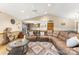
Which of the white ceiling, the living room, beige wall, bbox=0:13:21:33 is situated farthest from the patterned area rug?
the white ceiling

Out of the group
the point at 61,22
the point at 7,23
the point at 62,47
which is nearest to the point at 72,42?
the point at 62,47

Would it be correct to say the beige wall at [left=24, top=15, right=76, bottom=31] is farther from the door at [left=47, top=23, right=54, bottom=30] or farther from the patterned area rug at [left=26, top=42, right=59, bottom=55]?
the patterned area rug at [left=26, top=42, right=59, bottom=55]

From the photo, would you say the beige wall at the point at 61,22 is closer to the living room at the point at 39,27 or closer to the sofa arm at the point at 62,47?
the living room at the point at 39,27

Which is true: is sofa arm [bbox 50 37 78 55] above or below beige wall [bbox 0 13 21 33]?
below

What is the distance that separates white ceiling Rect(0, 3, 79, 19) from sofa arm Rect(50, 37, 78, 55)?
40cm

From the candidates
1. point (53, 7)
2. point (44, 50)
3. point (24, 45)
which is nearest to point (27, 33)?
point (24, 45)

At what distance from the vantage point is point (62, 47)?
2.27 m

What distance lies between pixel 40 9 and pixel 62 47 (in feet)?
2.26

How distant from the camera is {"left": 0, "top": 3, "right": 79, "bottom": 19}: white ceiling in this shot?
7.41 feet

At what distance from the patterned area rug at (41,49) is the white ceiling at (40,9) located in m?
0.46

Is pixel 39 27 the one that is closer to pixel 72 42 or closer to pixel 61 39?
pixel 61 39

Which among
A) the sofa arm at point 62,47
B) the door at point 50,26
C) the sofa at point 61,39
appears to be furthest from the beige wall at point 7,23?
the sofa arm at point 62,47

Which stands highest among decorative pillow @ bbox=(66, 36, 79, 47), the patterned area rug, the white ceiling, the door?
the white ceiling
